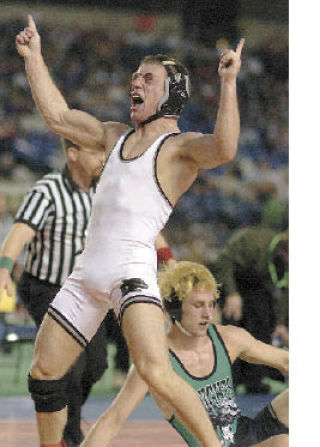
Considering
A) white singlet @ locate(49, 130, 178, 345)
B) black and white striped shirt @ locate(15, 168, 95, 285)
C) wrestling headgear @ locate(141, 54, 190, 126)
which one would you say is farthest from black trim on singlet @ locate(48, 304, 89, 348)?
black and white striped shirt @ locate(15, 168, 95, 285)

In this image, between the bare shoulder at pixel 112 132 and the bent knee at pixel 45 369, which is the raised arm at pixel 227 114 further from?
the bent knee at pixel 45 369

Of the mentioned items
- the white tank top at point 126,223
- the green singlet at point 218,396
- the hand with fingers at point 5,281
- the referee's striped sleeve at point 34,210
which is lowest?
the green singlet at point 218,396

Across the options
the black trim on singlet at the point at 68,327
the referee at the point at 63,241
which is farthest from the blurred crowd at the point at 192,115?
the black trim on singlet at the point at 68,327

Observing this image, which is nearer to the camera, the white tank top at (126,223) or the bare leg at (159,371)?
the bare leg at (159,371)

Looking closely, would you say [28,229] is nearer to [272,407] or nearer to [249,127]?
[272,407]

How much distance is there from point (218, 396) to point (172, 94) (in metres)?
0.96

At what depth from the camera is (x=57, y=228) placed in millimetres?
3619

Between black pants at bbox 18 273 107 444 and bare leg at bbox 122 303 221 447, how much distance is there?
1.03 metres

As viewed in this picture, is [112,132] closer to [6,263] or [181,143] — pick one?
[181,143]

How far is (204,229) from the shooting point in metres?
5.28

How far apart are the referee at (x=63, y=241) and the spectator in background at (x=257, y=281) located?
1.38 meters

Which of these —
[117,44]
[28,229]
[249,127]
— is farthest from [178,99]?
[249,127]

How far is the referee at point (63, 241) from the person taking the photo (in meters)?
3.51
